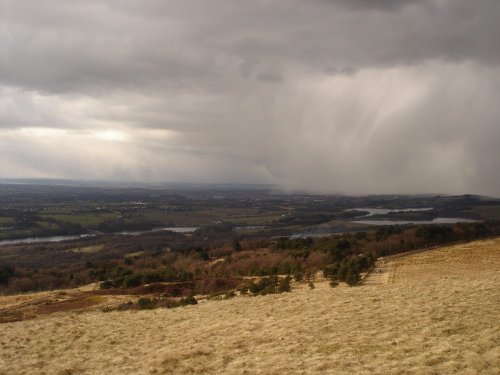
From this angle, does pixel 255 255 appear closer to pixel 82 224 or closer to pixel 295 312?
pixel 295 312

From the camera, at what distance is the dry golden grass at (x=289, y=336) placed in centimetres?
1518

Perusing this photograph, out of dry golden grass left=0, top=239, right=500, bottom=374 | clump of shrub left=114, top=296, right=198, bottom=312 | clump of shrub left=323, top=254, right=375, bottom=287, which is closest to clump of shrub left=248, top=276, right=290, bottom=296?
dry golden grass left=0, top=239, right=500, bottom=374

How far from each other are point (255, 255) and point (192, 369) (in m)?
59.2

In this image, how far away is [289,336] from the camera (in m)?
20.1

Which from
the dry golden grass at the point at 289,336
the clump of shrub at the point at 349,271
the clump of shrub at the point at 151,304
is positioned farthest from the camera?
the clump of shrub at the point at 349,271

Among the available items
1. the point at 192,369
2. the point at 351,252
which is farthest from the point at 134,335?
the point at 351,252

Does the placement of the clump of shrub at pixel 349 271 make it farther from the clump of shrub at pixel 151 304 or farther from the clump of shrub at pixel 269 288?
the clump of shrub at pixel 151 304

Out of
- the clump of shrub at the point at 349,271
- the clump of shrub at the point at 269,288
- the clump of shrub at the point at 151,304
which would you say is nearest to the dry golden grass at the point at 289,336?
the clump of shrub at the point at 151,304

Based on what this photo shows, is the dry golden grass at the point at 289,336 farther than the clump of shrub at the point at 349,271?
No

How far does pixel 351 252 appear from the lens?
61.5 meters

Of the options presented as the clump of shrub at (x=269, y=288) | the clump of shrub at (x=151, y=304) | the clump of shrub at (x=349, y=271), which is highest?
the clump of shrub at (x=349, y=271)

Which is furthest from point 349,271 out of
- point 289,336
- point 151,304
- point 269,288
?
point 289,336

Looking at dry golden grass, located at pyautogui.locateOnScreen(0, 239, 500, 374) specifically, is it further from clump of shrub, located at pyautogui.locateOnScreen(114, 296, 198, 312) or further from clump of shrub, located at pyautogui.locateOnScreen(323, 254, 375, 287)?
clump of shrub, located at pyautogui.locateOnScreen(323, 254, 375, 287)

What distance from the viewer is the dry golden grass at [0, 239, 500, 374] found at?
15.2 m
